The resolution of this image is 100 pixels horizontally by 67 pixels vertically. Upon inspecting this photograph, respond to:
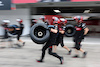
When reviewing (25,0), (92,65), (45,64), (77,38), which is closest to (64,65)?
(45,64)

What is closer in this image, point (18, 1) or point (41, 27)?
point (41, 27)

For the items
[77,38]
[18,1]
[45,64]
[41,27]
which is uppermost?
[18,1]

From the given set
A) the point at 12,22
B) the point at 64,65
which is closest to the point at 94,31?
the point at 12,22

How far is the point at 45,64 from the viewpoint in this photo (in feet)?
14.9

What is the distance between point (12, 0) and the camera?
1026 cm

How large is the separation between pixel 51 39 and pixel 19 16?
327 inches

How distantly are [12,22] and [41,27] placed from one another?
840 cm

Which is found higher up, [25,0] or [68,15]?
[25,0]

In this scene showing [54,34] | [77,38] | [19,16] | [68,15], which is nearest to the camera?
[54,34]

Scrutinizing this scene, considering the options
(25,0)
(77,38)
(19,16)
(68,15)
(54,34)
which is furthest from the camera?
(68,15)

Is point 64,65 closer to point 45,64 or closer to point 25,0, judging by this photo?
point 45,64

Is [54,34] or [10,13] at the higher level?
[10,13]

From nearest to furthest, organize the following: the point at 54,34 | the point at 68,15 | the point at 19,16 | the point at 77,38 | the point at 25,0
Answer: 1. the point at 54,34
2. the point at 77,38
3. the point at 25,0
4. the point at 19,16
5. the point at 68,15

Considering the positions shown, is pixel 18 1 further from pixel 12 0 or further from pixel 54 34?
pixel 54 34
